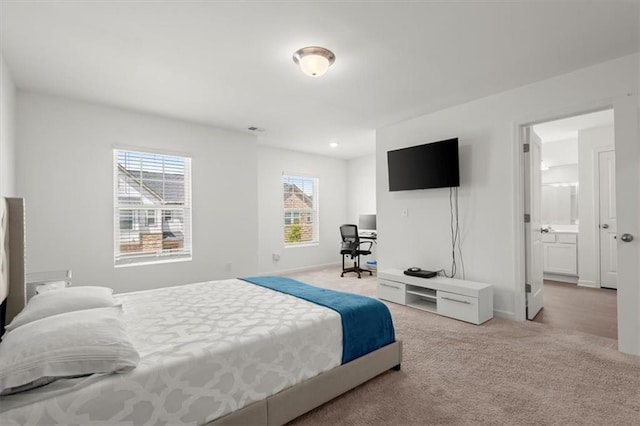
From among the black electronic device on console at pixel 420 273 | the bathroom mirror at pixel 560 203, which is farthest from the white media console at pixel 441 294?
the bathroom mirror at pixel 560 203

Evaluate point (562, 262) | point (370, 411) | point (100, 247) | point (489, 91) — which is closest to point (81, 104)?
point (100, 247)

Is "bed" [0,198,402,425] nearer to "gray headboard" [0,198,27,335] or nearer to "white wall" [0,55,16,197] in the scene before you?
"gray headboard" [0,198,27,335]

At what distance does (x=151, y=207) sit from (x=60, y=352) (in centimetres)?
326

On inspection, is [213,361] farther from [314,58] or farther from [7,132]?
[7,132]

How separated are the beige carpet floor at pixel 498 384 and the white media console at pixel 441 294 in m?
0.28

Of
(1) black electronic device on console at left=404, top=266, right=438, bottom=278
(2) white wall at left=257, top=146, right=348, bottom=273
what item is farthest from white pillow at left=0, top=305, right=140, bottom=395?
(2) white wall at left=257, top=146, right=348, bottom=273

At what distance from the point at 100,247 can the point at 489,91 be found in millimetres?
4890

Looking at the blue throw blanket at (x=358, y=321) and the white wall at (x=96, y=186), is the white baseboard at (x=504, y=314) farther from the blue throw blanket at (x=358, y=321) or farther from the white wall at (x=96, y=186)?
the white wall at (x=96, y=186)

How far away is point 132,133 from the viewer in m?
3.99

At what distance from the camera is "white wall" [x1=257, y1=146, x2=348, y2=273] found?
607 cm

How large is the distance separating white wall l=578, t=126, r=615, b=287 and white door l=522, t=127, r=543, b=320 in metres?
2.08

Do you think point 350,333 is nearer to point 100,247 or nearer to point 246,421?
point 246,421

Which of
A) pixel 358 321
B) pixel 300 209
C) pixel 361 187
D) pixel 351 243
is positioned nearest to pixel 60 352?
pixel 358 321

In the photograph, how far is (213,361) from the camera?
4.83 ft
